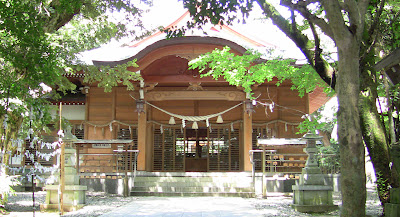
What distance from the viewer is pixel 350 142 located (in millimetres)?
5367

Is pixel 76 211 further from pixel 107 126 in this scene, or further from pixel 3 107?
pixel 107 126

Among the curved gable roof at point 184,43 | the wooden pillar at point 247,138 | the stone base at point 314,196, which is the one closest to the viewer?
the stone base at point 314,196

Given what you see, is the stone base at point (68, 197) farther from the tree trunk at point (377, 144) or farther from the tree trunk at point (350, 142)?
the tree trunk at point (377, 144)

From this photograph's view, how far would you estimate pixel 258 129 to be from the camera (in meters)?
16.0

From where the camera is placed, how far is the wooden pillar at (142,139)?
14.4 m

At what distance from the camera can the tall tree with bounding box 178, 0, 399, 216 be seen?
5.39m

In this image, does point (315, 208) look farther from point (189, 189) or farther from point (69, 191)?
point (69, 191)

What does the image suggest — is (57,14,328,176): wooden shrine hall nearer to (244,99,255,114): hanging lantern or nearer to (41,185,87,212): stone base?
(244,99,255,114): hanging lantern

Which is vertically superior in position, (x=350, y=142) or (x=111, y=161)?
(x=350, y=142)

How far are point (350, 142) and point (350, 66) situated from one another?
1.06 metres

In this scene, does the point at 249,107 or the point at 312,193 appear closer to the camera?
the point at 312,193

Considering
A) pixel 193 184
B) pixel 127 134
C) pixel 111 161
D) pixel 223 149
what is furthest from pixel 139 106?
pixel 223 149

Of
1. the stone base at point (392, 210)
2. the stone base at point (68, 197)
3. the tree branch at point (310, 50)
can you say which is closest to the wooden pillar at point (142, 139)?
the stone base at point (68, 197)

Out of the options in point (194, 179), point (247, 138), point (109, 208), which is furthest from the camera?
point (247, 138)
